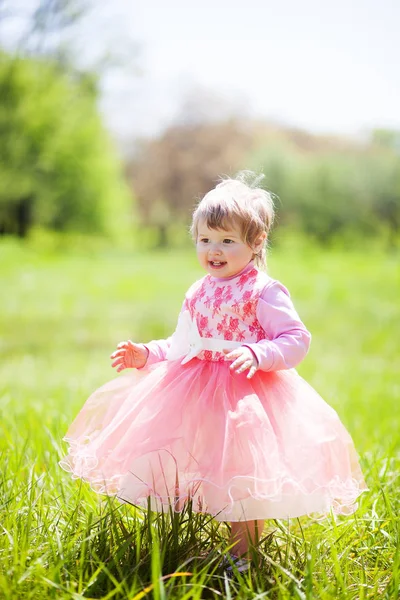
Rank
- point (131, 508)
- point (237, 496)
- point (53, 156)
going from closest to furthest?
point (237, 496), point (131, 508), point (53, 156)

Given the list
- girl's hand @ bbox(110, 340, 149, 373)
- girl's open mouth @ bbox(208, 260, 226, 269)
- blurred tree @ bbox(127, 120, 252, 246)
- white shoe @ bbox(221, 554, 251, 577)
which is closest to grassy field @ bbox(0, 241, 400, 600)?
white shoe @ bbox(221, 554, 251, 577)

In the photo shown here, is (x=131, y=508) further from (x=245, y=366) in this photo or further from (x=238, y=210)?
(x=238, y=210)

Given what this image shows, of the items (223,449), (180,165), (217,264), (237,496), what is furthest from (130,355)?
(180,165)

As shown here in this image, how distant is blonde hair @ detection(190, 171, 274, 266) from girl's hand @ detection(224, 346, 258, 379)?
0.39 meters

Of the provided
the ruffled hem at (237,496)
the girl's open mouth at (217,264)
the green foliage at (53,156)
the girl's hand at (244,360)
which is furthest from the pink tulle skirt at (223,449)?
the green foliage at (53,156)

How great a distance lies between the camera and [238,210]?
2125 millimetres

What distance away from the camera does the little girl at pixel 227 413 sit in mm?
1906

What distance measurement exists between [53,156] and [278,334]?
13794mm

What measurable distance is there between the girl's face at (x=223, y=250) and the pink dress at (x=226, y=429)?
0.05 metres

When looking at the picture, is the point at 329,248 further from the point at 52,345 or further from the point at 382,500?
the point at 382,500

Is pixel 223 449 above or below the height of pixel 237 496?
above

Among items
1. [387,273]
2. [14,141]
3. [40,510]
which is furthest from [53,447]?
[387,273]

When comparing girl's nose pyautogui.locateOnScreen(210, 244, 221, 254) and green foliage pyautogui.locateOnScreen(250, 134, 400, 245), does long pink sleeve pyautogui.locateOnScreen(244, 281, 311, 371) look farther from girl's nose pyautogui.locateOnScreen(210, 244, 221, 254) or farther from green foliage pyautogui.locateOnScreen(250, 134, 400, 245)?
green foliage pyautogui.locateOnScreen(250, 134, 400, 245)

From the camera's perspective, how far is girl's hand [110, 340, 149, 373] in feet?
7.38
